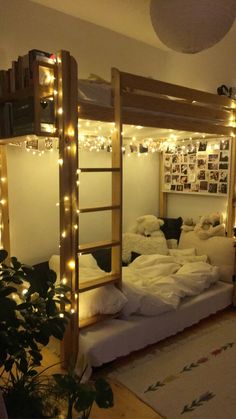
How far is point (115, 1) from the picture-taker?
2949mm

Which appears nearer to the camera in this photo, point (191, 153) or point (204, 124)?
point (204, 124)

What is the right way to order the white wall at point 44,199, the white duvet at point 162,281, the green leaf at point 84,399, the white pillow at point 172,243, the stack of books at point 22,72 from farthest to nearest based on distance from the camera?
1. the white pillow at point 172,243
2. the white wall at point 44,199
3. the white duvet at point 162,281
4. the stack of books at point 22,72
5. the green leaf at point 84,399

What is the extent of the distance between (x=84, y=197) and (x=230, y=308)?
195cm

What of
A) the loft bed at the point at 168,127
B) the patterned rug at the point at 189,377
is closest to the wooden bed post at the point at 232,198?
the loft bed at the point at 168,127

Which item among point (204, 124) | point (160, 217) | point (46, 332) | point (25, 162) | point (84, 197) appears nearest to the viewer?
point (46, 332)

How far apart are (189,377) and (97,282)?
0.89 m

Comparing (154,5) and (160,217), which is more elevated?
(154,5)

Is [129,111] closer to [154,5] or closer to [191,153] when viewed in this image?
[154,5]

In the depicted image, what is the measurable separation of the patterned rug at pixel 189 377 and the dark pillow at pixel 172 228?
1.53 meters

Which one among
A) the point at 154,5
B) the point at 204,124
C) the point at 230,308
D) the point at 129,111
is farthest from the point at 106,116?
the point at 230,308

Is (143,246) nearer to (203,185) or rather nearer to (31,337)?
(203,185)

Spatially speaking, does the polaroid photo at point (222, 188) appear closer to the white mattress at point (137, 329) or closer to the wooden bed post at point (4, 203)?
the white mattress at point (137, 329)

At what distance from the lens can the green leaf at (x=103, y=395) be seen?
3.35 feet

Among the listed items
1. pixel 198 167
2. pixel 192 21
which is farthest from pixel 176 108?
pixel 198 167
